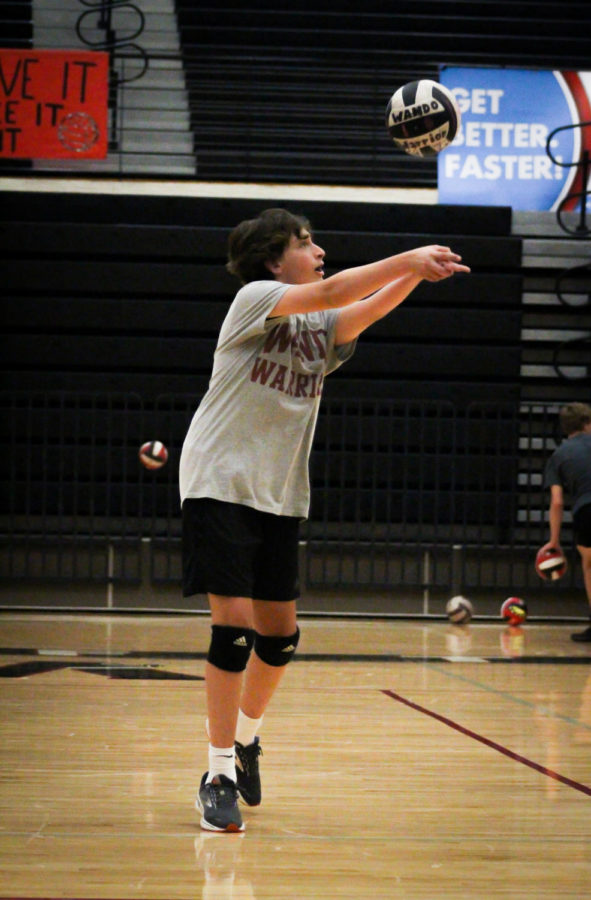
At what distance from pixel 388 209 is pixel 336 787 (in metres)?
7.57

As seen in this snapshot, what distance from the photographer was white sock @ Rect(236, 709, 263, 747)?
309cm

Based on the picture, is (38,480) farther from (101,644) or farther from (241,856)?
(241,856)

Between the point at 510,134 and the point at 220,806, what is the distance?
8415 mm

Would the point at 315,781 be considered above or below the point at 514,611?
above

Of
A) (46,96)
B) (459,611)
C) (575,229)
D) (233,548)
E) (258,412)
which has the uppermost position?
(46,96)

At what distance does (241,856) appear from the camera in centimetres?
259

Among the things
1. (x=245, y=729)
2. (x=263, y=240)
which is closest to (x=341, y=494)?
(x=245, y=729)

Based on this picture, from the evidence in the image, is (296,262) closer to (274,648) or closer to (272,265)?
(272,265)

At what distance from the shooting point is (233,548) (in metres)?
2.85

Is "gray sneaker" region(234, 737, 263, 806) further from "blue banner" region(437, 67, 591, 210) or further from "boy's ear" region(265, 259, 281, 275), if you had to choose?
"blue banner" region(437, 67, 591, 210)

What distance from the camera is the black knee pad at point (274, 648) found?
308cm

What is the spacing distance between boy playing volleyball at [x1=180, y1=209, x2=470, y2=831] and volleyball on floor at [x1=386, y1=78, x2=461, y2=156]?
0.70 m

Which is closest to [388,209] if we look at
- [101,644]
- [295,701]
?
[101,644]

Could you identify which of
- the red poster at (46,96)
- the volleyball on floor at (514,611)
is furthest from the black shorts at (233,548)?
the red poster at (46,96)
